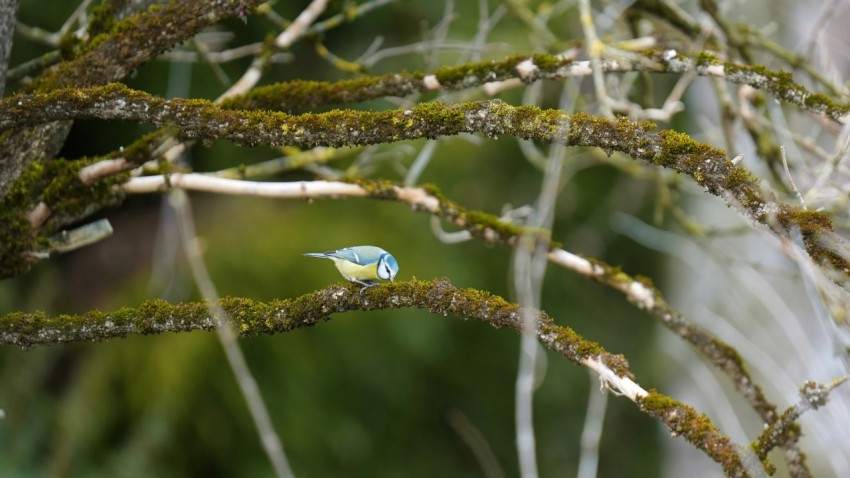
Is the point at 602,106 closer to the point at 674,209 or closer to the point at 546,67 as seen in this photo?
the point at 546,67

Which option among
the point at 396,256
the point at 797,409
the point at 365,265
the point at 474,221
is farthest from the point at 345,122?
the point at 396,256

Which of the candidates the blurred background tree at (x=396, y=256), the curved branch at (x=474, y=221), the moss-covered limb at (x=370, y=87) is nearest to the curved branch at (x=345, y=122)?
the moss-covered limb at (x=370, y=87)

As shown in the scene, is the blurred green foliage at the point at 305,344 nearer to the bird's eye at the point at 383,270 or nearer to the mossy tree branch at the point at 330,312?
the bird's eye at the point at 383,270

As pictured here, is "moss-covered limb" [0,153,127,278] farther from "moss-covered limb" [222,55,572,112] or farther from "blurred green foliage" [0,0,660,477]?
"blurred green foliage" [0,0,660,477]

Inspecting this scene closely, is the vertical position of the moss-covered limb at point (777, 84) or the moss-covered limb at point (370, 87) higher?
the moss-covered limb at point (777, 84)

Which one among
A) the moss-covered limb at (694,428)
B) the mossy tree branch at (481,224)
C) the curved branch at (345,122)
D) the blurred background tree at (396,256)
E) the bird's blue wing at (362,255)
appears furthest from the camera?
the blurred background tree at (396,256)

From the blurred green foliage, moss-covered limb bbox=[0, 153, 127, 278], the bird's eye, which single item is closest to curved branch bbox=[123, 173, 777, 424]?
moss-covered limb bbox=[0, 153, 127, 278]

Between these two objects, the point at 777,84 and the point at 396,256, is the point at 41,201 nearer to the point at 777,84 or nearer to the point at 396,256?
the point at 777,84
